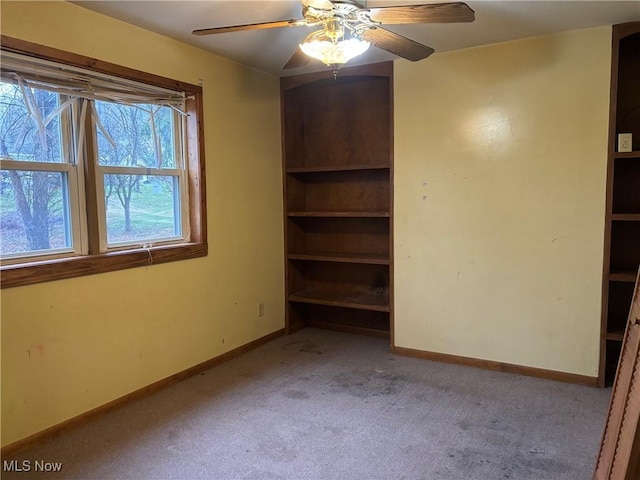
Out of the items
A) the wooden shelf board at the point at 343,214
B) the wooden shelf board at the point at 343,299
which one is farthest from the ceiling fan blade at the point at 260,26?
the wooden shelf board at the point at 343,299

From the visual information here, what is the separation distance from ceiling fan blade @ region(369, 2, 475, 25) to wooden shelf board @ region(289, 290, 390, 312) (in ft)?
7.70

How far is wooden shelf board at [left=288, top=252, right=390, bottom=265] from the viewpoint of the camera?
152 inches

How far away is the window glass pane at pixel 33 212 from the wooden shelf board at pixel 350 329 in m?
2.50

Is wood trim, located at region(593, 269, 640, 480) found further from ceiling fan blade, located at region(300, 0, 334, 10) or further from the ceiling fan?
ceiling fan blade, located at region(300, 0, 334, 10)

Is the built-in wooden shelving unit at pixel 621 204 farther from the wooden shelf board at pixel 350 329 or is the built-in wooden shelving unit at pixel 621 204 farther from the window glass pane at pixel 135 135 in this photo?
the window glass pane at pixel 135 135

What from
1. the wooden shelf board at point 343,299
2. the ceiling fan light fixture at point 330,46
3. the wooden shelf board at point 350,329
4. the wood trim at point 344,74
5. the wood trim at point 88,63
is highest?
the wood trim at point 344,74

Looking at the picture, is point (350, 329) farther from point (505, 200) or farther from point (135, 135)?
point (135, 135)

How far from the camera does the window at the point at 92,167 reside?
2.35 meters

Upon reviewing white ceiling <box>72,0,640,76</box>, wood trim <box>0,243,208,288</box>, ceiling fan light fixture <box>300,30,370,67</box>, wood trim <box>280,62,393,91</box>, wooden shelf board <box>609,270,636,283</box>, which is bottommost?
wooden shelf board <box>609,270,636,283</box>

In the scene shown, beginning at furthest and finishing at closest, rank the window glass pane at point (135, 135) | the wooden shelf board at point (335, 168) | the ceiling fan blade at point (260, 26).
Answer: the wooden shelf board at point (335, 168) → the window glass pane at point (135, 135) → the ceiling fan blade at point (260, 26)

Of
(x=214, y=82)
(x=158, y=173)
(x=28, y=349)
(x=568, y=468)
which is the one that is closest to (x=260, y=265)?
(x=158, y=173)

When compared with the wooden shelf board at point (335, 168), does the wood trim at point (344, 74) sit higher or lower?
higher

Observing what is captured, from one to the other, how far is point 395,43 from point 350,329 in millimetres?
2720

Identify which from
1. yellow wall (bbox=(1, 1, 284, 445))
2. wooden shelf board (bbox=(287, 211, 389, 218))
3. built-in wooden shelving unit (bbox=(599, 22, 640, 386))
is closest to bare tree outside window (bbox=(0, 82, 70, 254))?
yellow wall (bbox=(1, 1, 284, 445))
